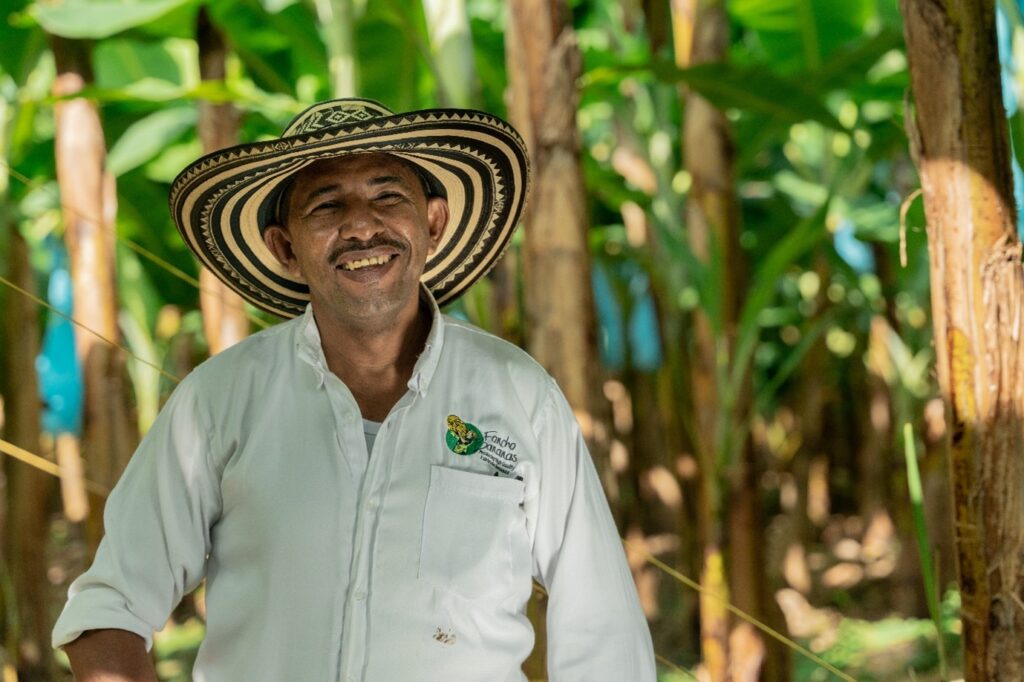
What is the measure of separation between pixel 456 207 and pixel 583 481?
0.53 m

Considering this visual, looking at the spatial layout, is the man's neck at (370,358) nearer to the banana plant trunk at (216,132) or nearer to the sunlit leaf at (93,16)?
the sunlit leaf at (93,16)

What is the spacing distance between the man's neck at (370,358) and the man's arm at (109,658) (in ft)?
1.47

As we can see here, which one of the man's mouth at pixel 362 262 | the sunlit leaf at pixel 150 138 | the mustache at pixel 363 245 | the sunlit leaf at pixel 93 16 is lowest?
the man's mouth at pixel 362 262

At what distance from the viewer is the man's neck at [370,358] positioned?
1815 millimetres

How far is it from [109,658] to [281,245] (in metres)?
0.70

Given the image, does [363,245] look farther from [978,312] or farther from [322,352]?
[978,312]

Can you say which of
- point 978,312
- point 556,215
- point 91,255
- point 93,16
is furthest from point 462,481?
point 91,255

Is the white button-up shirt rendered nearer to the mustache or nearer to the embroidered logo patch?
the embroidered logo patch

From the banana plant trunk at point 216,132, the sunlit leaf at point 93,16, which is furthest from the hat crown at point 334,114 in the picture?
the banana plant trunk at point 216,132

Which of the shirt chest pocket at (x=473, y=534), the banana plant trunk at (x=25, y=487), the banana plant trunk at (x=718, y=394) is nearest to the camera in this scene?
the shirt chest pocket at (x=473, y=534)

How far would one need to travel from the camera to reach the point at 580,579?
1.75 meters

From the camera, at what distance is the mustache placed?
175 cm

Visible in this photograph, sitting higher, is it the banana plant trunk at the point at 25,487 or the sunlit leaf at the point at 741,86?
the sunlit leaf at the point at 741,86

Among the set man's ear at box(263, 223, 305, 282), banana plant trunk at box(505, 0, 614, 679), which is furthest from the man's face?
Answer: banana plant trunk at box(505, 0, 614, 679)
